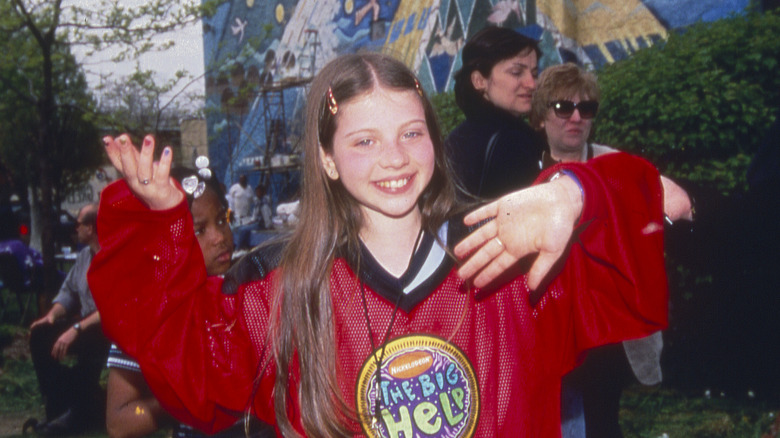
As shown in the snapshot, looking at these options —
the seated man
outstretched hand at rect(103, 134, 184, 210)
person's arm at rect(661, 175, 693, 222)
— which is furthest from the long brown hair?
the seated man

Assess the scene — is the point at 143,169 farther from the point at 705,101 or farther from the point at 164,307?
the point at 705,101

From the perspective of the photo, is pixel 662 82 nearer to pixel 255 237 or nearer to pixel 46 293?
pixel 46 293

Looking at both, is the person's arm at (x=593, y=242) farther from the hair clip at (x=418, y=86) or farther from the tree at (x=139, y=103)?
the tree at (x=139, y=103)

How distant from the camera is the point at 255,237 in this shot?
49.8 feet

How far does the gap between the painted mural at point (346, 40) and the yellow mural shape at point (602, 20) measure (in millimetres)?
15

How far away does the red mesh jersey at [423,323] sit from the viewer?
1632 millimetres

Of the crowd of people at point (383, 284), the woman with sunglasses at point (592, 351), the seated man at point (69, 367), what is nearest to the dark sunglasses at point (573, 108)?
the woman with sunglasses at point (592, 351)

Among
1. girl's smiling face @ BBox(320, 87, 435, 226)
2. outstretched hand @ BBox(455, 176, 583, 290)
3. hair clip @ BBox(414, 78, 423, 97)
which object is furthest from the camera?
hair clip @ BBox(414, 78, 423, 97)

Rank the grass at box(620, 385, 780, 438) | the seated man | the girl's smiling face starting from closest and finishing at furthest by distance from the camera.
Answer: the girl's smiling face
the grass at box(620, 385, 780, 438)
the seated man

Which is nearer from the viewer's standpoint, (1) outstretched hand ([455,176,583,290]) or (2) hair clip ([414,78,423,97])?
(1) outstretched hand ([455,176,583,290])

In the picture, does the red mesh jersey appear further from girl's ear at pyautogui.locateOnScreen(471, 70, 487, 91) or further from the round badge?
girl's ear at pyautogui.locateOnScreen(471, 70, 487, 91)

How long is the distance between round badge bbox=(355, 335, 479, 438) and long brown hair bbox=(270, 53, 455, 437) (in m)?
0.08

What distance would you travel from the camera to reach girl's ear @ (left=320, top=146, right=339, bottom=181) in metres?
2.07

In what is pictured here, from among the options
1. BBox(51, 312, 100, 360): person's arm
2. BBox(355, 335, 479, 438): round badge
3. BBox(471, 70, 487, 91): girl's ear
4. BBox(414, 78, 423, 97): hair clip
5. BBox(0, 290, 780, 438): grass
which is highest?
BBox(471, 70, 487, 91): girl's ear
